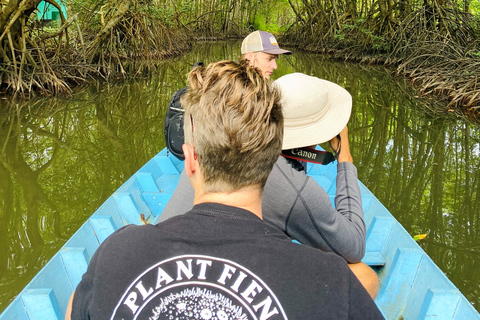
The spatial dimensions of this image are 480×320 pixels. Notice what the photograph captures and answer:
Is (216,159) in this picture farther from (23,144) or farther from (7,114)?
(7,114)

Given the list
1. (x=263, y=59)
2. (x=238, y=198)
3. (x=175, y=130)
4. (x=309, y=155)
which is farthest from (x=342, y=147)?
(x=263, y=59)

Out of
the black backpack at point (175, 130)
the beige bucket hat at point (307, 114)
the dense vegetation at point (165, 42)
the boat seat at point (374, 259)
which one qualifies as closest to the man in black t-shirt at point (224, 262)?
the beige bucket hat at point (307, 114)

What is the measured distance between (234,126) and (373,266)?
6.03 feet

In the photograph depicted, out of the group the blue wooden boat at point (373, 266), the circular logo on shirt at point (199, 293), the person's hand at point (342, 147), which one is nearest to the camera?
the circular logo on shirt at point (199, 293)

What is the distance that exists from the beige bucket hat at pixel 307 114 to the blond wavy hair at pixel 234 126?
58 centimetres

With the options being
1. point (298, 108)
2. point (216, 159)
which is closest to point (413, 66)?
point (298, 108)

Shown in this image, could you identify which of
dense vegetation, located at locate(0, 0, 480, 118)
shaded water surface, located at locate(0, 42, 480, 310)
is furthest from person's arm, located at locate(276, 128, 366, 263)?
dense vegetation, located at locate(0, 0, 480, 118)

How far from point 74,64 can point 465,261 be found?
811 centimetres

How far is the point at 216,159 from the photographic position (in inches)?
34.5

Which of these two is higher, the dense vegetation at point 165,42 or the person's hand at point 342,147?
the person's hand at point 342,147

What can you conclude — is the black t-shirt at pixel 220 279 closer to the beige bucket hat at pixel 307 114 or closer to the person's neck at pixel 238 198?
the person's neck at pixel 238 198

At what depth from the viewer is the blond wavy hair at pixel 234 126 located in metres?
0.85

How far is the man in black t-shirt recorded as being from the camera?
2.52ft

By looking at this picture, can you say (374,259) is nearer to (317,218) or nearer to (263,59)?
(317,218)
